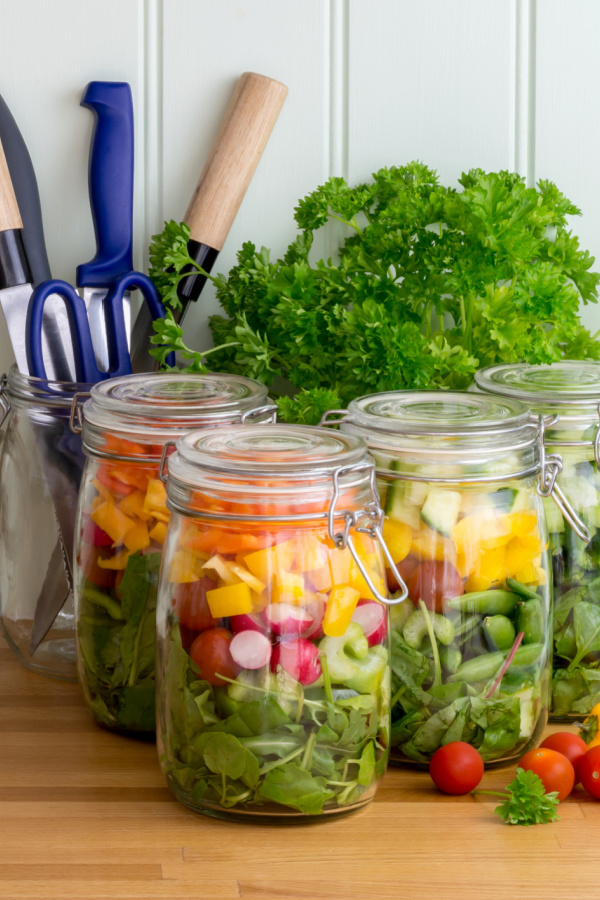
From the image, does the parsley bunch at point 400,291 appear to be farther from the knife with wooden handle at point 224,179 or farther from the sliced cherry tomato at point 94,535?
the sliced cherry tomato at point 94,535

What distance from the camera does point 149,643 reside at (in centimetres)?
79

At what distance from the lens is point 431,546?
739 mm

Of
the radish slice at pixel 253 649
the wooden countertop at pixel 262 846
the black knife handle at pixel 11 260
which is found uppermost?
the black knife handle at pixel 11 260

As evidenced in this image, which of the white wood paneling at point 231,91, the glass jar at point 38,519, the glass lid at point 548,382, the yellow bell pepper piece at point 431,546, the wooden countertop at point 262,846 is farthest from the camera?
the white wood paneling at point 231,91

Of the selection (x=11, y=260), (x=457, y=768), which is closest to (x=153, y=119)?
(x=11, y=260)

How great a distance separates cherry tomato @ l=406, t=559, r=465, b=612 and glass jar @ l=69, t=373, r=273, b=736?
0.65ft

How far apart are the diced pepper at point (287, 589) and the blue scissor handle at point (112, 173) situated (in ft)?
1.61

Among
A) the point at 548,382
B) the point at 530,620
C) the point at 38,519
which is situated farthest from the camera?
the point at 38,519

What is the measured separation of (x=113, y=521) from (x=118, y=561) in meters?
0.03

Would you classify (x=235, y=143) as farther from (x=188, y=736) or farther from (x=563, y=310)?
(x=188, y=736)

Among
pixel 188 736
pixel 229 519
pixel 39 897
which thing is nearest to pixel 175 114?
pixel 229 519

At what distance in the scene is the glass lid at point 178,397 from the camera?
789 mm

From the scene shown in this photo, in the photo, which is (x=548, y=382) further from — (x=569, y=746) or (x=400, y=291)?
(x=569, y=746)

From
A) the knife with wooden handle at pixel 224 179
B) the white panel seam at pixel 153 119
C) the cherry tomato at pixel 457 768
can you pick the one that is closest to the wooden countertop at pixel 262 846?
the cherry tomato at pixel 457 768
